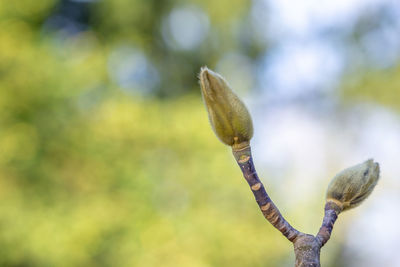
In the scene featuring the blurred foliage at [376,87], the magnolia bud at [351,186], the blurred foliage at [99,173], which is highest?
the blurred foliage at [376,87]

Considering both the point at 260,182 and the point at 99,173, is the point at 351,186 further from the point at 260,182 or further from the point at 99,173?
the point at 99,173

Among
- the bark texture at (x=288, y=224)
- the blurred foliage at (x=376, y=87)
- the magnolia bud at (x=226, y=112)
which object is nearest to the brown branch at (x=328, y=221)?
the bark texture at (x=288, y=224)

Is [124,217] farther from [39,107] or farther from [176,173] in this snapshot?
[39,107]

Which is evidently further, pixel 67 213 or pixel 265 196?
pixel 67 213

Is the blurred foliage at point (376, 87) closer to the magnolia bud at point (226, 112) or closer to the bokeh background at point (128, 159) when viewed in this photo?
the bokeh background at point (128, 159)

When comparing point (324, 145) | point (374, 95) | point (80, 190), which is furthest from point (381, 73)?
point (80, 190)

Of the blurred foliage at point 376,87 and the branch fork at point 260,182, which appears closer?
the branch fork at point 260,182

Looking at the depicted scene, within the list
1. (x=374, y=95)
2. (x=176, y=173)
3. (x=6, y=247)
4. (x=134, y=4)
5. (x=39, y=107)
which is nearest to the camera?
(x=6, y=247)
